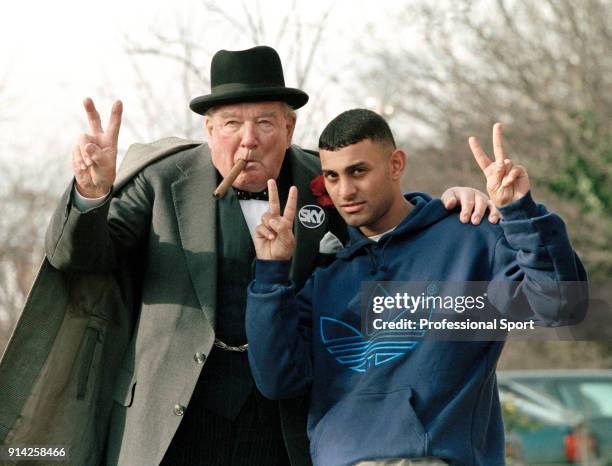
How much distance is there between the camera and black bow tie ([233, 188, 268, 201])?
4.10m

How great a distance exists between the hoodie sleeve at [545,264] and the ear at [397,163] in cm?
49

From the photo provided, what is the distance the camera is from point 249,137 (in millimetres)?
3902

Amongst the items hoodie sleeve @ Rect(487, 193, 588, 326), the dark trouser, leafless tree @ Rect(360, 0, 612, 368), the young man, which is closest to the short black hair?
the young man

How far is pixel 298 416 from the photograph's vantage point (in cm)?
379

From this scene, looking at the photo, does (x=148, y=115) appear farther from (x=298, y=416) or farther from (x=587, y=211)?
(x=587, y=211)

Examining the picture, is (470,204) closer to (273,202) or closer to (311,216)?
(273,202)

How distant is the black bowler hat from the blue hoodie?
0.68 meters

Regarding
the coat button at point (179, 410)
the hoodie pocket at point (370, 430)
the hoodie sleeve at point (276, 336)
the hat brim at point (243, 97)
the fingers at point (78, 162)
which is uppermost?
the hat brim at point (243, 97)

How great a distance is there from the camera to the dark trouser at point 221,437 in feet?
12.6

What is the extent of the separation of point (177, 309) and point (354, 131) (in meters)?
0.87

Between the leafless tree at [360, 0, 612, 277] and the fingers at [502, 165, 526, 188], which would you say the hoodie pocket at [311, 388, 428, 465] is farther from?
the leafless tree at [360, 0, 612, 277]

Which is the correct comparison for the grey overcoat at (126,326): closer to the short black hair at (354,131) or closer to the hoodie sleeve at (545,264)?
the short black hair at (354,131)

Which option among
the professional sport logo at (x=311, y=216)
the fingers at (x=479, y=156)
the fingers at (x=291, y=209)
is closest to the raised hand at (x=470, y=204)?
the fingers at (x=479, y=156)

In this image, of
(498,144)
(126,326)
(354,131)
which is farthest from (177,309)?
(498,144)
